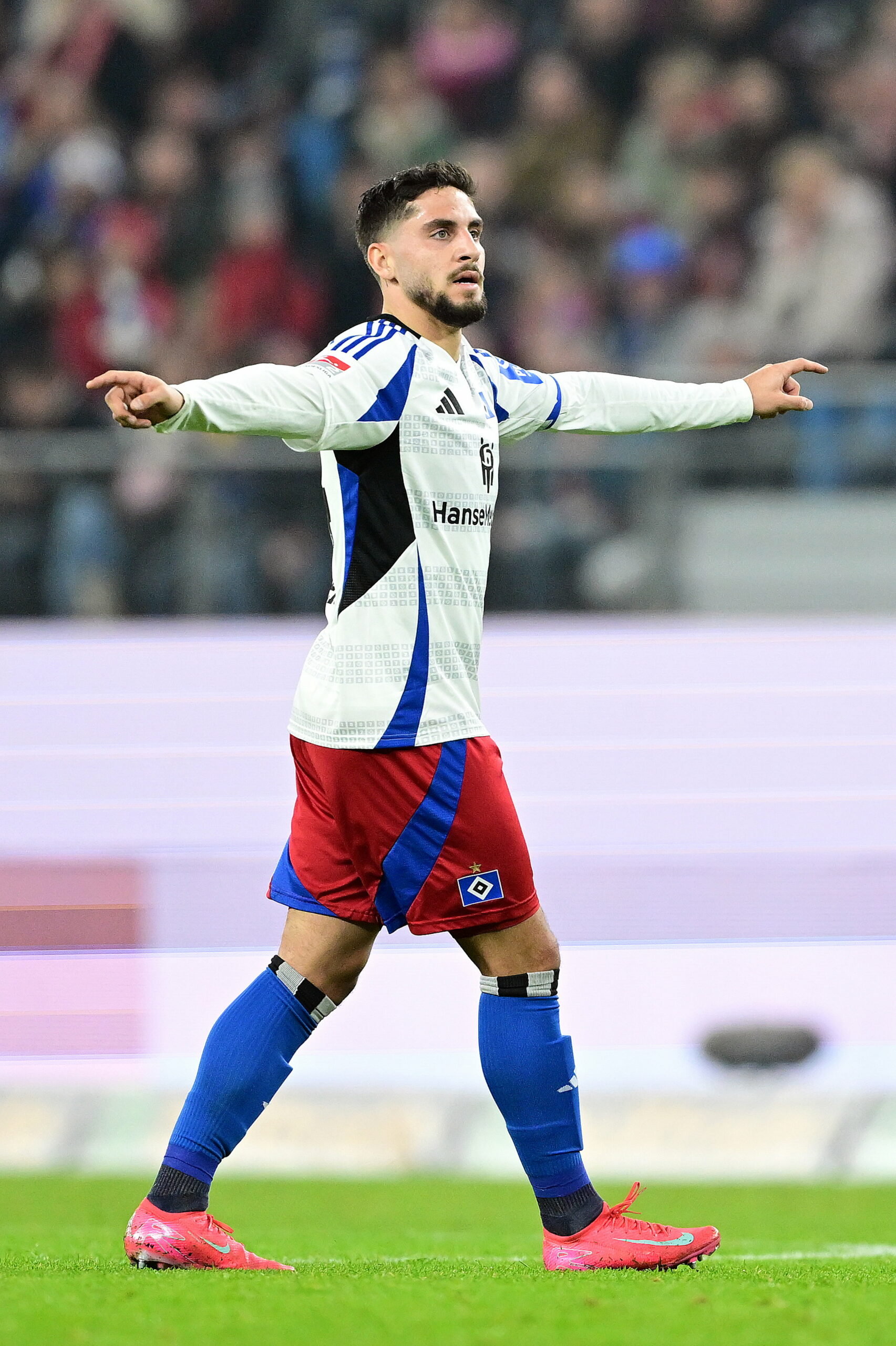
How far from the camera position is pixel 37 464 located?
709 cm

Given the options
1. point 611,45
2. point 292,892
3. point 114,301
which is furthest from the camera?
point 611,45

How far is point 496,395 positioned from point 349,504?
17.5 inches

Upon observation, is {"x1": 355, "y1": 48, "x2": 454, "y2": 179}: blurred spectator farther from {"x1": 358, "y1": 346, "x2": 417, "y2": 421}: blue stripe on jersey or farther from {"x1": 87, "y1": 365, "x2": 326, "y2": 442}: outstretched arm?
{"x1": 87, "y1": 365, "x2": 326, "y2": 442}: outstretched arm

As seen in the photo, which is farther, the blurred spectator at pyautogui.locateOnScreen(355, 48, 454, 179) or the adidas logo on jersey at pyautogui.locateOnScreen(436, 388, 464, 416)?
the blurred spectator at pyautogui.locateOnScreen(355, 48, 454, 179)

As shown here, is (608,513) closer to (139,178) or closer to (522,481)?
(522,481)

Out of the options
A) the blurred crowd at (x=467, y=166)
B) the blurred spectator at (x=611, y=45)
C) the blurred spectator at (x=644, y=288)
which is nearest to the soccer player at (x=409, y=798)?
the blurred crowd at (x=467, y=166)

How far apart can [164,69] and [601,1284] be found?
341 inches

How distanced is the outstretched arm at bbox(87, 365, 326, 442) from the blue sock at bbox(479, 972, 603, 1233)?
1.10m

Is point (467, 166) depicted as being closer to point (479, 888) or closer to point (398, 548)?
point (398, 548)

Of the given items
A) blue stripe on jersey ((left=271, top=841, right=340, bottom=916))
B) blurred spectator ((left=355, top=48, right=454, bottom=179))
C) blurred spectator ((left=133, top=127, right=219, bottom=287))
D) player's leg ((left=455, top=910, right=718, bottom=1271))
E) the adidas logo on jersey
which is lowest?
player's leg ((left=455, top=910, right=718, bottom=1271))

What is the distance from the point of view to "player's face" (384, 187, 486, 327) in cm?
355

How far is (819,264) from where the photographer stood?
8.95 metres

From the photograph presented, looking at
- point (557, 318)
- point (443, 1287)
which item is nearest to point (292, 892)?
point (443, 1287)

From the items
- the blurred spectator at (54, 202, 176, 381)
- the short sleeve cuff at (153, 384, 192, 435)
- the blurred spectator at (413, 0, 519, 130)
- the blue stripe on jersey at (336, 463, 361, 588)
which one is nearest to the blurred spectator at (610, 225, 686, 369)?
the blurred spectator at (413, 0, 519, 130)
